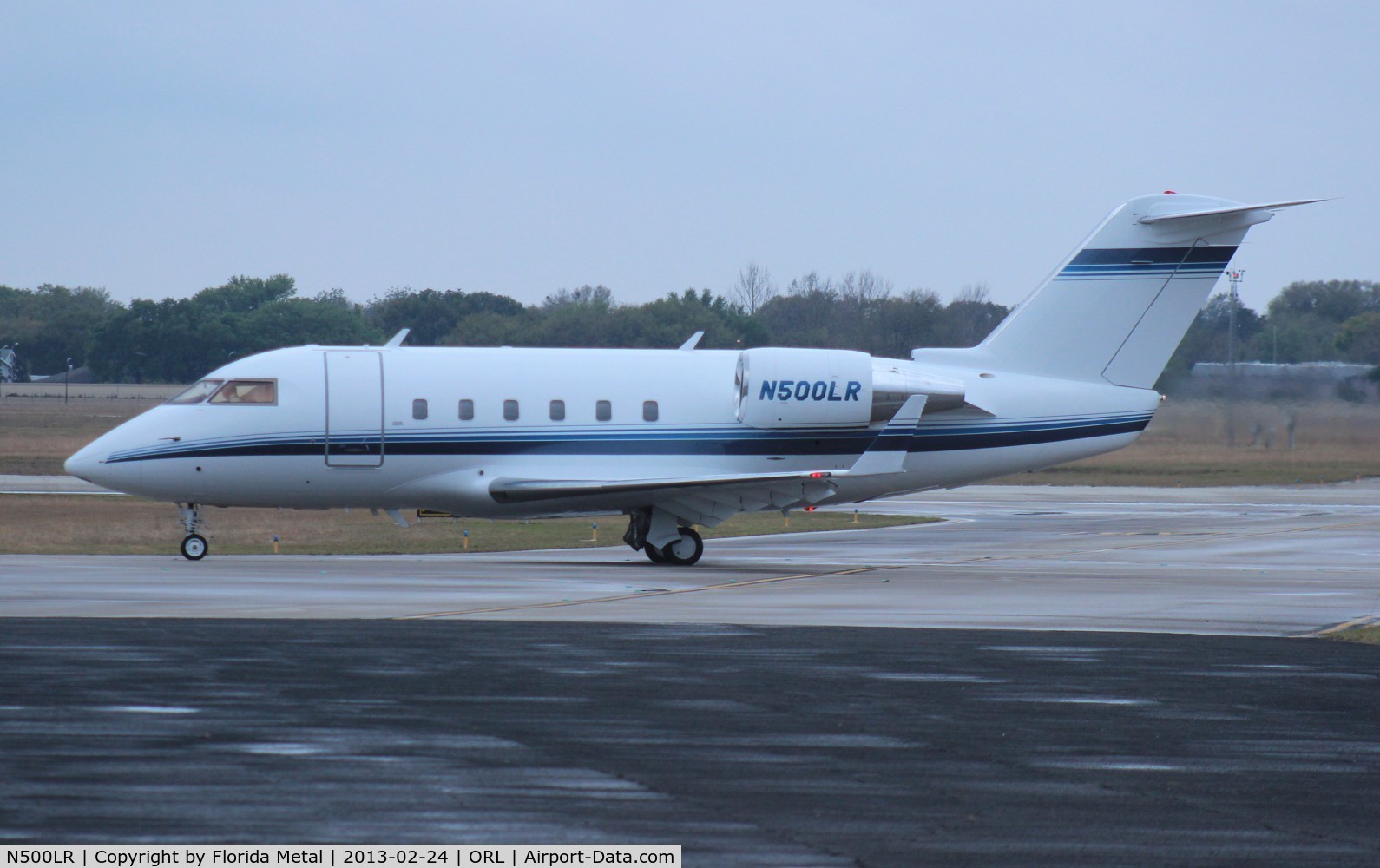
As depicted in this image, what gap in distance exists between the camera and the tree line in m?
61.1

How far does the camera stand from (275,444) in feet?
77.6

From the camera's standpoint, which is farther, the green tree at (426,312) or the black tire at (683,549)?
the green tree at (426,312)

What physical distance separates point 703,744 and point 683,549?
15.1 m

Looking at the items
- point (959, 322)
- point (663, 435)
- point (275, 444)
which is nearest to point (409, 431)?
point (275, 444)

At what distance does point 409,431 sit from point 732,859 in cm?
1740

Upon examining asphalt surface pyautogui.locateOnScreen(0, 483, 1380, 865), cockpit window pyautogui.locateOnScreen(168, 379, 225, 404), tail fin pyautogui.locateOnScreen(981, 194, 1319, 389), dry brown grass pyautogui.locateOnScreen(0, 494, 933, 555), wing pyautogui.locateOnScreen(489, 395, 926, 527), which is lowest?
dry brown grass pyautogui.locateOnScreen(0, 494, 933, 555)

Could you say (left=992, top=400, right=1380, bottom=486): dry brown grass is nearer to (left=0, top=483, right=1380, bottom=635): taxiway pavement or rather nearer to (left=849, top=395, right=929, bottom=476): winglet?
(left=0, top=483, right=1380, bottom=635): taxiway pavement

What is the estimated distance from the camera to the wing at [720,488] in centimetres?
2359

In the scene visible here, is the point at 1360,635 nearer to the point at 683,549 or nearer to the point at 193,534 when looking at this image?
the point at 683,549

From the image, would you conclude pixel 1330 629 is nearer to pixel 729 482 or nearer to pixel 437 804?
pixel 729 482

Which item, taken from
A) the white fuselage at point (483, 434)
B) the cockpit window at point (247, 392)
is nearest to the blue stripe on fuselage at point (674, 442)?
the white fuselage at point (483, 434)

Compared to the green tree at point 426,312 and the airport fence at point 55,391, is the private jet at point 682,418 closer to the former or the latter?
the green tree at point 426,312

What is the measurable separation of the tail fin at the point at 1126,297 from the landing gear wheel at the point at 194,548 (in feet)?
45.2
